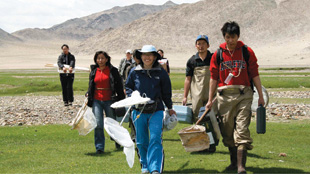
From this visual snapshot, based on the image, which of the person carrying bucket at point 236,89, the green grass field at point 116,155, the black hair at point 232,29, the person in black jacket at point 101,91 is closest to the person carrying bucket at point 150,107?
the green grass field at point 116,155

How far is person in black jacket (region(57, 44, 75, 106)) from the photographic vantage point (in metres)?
17.4

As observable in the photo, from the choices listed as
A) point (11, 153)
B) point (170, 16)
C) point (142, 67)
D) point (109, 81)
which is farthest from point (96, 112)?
point (170, 16)

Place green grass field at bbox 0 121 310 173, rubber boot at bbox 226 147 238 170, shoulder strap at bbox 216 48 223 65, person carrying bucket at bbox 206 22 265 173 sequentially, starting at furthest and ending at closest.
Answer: green grass field at bbox 0 121 310 173, rubber boot at bbox 226 147 238 170, shoulder strap at bbox 216 48 223 65, person carrying bucket at bbox 206 22 265 173

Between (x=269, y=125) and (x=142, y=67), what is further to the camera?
(x=269, y=125)

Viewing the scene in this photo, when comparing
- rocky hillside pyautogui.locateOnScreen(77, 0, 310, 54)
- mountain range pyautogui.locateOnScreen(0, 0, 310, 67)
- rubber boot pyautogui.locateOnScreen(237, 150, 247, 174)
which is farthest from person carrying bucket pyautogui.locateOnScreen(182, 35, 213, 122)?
rocky hillside pyautogui.locateOnScreen(77, 0, 310, 54)

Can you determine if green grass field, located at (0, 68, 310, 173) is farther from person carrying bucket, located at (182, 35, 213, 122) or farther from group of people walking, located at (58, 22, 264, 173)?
person carrying bucket, located at (182, 35, 213, 122)

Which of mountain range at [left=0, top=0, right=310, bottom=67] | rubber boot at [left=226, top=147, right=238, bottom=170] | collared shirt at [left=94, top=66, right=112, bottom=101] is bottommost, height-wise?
rubber boot at [left=226, top=147, right=238, bottom=170]

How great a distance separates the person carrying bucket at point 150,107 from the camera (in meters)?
6.82

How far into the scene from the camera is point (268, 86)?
1249 inches

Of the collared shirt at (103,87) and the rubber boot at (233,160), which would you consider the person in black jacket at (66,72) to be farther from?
the rubber boot at (233,160)

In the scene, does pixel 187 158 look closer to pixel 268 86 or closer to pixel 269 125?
pixel 269 125

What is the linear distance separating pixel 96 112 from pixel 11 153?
205 centimetres

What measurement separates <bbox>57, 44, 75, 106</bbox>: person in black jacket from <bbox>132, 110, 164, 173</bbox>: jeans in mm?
10427

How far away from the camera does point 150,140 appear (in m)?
6.86
